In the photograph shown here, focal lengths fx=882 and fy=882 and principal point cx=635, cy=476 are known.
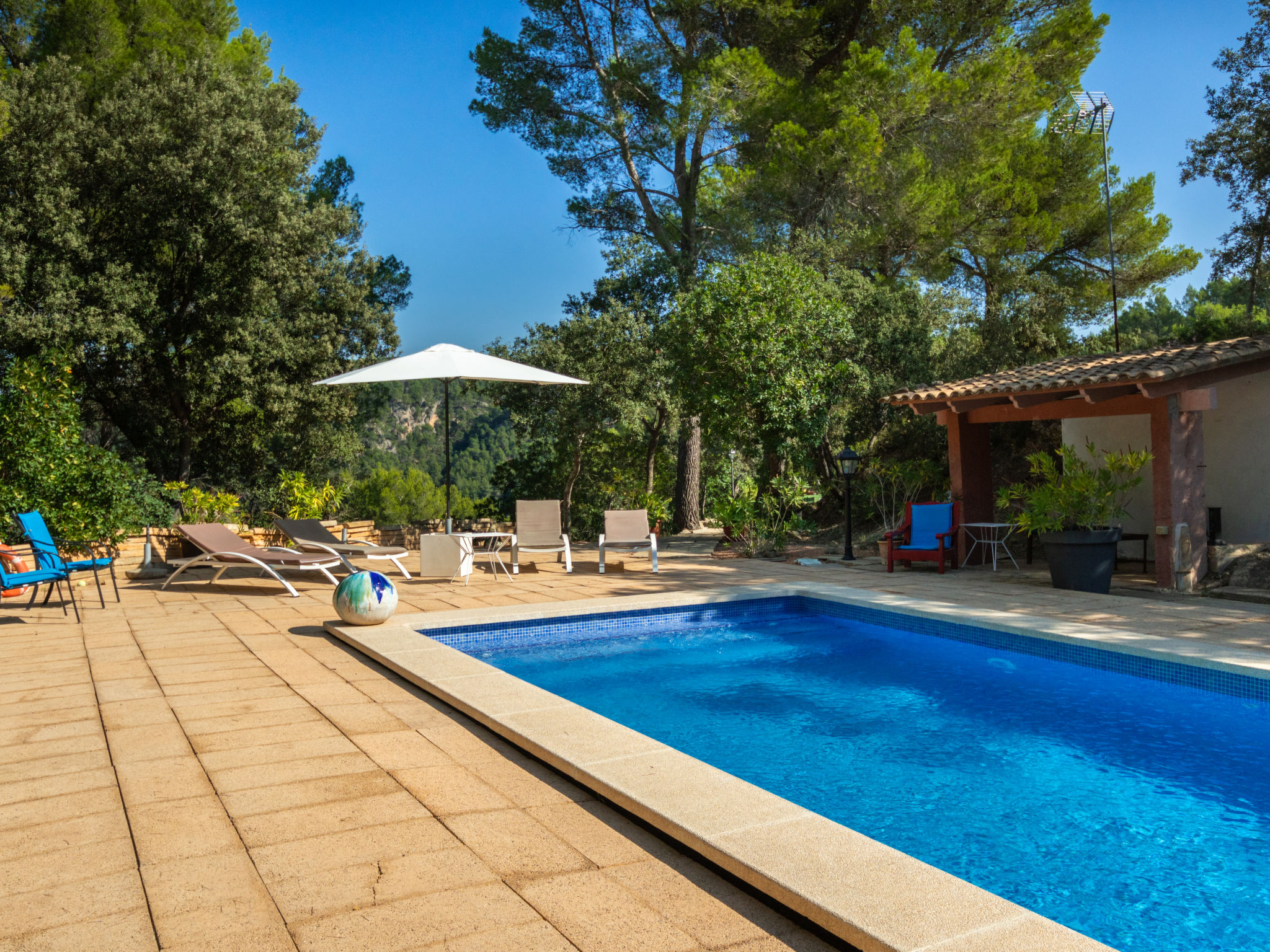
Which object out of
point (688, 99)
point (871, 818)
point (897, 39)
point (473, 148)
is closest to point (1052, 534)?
point (871, 818)

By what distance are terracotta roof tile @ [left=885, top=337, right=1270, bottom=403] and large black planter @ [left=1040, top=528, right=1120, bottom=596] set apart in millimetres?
1346

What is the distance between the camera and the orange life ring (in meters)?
7.00

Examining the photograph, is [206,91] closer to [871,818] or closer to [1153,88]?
[871,818]

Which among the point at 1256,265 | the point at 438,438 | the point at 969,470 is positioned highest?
the point at 1256,265

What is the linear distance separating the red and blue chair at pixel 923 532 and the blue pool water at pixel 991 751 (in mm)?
2887

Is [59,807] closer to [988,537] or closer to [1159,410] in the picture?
[1159,410]

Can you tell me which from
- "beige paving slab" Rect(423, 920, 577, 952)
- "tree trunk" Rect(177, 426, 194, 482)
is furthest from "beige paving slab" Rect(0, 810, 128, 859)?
"tree trunk" Rect(177, 426, 194, 482)

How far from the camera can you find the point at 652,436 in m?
16.1

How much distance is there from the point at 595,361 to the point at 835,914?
1290 centimetres

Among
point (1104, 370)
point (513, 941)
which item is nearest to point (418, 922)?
point (513, 941)

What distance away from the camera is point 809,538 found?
43.1ft

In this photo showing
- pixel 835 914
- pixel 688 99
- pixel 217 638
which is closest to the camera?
pixel 835 914

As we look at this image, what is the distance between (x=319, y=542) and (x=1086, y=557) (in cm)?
731

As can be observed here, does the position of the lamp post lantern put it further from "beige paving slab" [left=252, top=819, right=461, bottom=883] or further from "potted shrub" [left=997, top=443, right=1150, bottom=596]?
"beige paving slab" [left=252, top=819, right=461, bottom=883]
